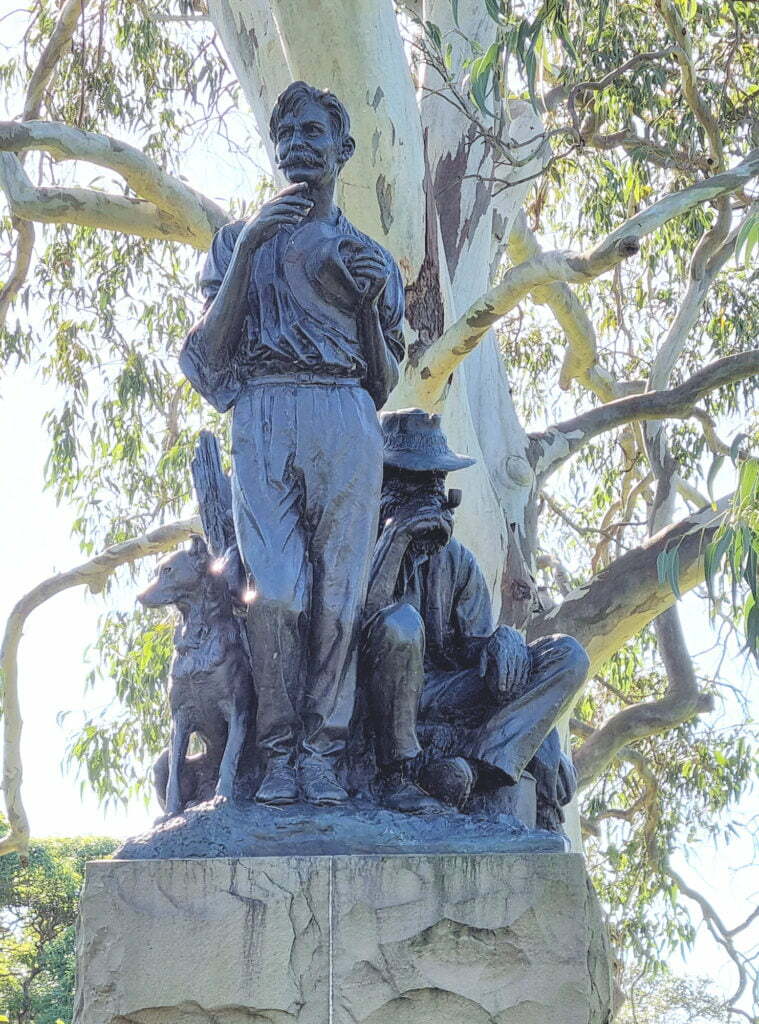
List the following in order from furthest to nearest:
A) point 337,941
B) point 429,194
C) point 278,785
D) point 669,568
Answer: point 429,194 < point 669,568 < point 278,785 < point 337,941

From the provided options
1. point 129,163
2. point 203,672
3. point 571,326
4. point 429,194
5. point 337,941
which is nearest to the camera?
point 337,941

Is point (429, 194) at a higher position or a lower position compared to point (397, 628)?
higher

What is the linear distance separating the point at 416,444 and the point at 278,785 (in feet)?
3.94

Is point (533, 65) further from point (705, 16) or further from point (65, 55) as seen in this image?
point (65, 55)

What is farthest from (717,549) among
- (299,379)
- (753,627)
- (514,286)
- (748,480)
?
(299,379)

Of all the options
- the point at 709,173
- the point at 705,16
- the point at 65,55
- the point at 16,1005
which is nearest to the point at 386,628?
the point at 709,173

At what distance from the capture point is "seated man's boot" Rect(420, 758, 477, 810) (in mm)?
4094

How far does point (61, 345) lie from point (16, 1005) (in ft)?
23.7

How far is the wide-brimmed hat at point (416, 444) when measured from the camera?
458 cm

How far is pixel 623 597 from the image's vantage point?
10016 millimetres

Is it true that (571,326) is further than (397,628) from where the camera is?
Yes

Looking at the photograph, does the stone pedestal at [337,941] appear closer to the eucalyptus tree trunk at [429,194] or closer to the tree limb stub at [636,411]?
the eucalyptus tree trunk at [429,194]

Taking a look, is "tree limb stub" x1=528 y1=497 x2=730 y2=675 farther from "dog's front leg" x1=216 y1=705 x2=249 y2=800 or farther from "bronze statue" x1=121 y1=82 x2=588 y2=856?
"dog's front leg" x1=216 y1=705 x2=249 y2=800

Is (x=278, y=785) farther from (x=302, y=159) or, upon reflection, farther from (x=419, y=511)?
(x=302, y=159)
